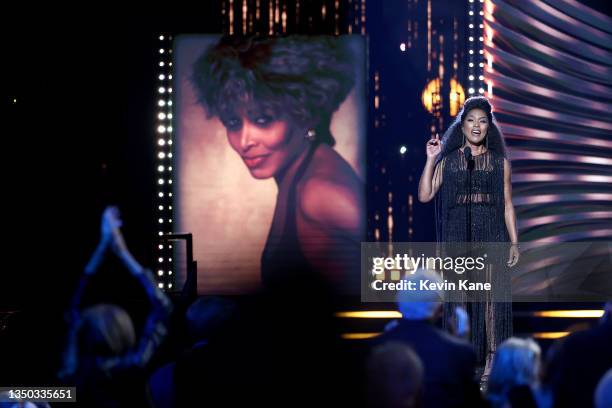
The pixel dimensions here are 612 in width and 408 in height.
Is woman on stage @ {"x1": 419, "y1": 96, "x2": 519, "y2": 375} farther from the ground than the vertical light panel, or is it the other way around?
the vertical light panel

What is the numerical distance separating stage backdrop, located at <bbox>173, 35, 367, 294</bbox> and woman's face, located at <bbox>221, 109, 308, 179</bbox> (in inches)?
2.7

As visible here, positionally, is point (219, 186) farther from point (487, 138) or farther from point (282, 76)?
point (487, 138)

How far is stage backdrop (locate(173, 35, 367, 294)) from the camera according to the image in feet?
25.6

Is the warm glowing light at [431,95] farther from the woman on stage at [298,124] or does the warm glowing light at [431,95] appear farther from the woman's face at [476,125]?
the woman's face at [476,125]

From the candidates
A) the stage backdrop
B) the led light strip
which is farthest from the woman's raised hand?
the led light strip

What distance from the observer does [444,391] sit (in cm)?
338

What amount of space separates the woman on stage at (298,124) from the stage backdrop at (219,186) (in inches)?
3.4

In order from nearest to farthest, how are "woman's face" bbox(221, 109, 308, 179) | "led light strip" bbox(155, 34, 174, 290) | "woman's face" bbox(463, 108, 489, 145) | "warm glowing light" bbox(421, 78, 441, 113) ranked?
1. "woman's face" bbox(463, 108, 489, 145)
2. "warm glowing light" bbox(421, 78, 441, 113)
3. "led light strip" bbox(155, 34, 174, 290)
4. "woman's face" bbox(221, 109, 308, 179)

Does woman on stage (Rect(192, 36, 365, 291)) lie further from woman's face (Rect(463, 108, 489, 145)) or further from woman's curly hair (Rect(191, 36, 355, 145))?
woman's face (Rect(463, 108, 489, 145))

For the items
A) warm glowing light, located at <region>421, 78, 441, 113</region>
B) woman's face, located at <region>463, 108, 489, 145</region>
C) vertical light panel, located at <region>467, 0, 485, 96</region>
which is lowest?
woman's face, located at <region>463, 108, 489, 145</region>

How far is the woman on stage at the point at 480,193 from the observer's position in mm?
5594

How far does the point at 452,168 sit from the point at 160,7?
342 centimetres

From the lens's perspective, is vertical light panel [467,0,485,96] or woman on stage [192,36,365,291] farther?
woman on stage [192,36,365,291]

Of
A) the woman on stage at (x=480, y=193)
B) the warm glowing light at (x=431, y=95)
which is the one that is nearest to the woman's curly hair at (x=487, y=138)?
the woman on stage at (x=480, y=193)
